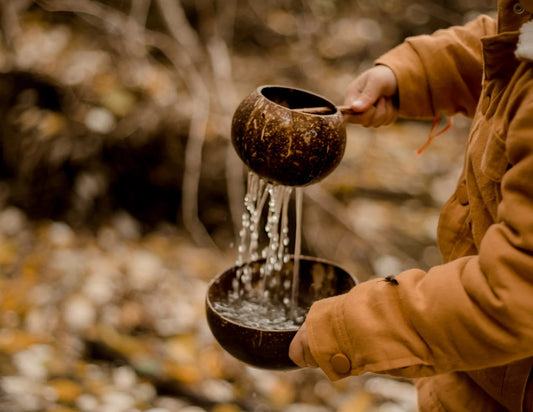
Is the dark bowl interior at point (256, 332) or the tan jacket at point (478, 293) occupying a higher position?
the tan jacket at point (478, 293)

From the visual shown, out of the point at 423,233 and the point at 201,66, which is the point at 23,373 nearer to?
the point at 201,66

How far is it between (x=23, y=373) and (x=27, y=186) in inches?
47.6

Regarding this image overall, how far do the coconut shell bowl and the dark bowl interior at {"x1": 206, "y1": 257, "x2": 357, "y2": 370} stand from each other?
34 cm

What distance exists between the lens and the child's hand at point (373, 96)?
1512 millimetres

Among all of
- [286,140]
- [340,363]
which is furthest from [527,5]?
[340,363]

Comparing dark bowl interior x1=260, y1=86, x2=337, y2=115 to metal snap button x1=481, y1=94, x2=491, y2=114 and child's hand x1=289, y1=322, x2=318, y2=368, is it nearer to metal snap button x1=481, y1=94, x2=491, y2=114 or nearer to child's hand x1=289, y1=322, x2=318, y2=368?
metal snap button x1=481, y1=94, x2=491, y2=114

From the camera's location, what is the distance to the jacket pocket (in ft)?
3.35

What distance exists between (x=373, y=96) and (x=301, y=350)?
2.41 ft

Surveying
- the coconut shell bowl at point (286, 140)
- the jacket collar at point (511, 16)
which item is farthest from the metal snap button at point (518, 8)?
the coconut shell bowl at point (286, 140)

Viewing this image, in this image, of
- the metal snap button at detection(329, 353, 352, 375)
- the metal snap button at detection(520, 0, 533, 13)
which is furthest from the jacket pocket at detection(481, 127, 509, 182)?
the metal snap button at detection(329, 353, 352, 375)

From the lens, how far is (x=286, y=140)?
1187 mm

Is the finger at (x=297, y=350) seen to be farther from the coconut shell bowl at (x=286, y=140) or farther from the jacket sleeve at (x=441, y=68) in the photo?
the jacket sleeve at (x=441, y=68)

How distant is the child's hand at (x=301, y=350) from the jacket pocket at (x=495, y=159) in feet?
1.57

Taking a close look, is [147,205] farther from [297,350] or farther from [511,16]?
[511,16]
